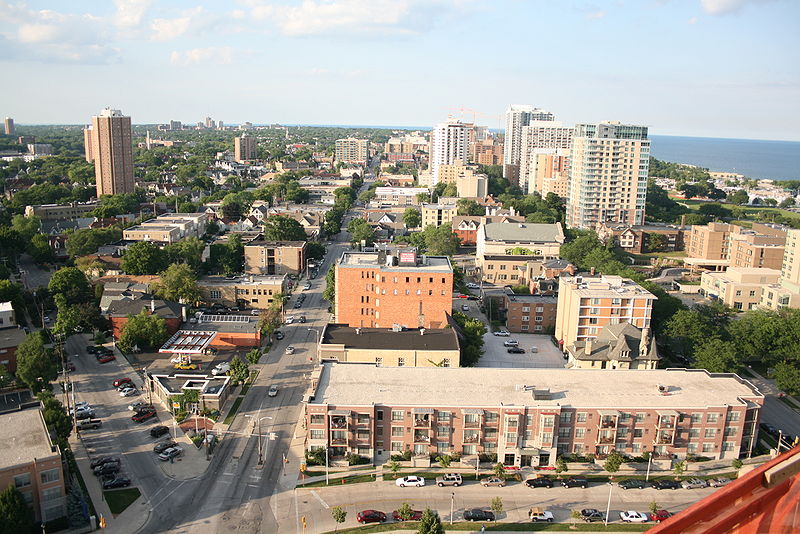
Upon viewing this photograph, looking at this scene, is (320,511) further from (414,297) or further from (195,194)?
(195,194)

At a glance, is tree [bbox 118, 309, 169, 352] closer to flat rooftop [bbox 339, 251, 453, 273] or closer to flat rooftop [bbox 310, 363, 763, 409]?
flat rooftop [bbox 339, 251, 453, 273]

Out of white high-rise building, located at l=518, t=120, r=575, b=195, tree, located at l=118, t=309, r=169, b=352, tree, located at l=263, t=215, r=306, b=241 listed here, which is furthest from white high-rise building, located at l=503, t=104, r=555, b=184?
tree, located at l=118, t=309, r=169, b=352

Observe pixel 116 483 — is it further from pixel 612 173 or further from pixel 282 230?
pixel 612 173

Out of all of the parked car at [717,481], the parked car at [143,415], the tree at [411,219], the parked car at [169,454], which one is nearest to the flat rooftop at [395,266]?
the parked car at [143,415]

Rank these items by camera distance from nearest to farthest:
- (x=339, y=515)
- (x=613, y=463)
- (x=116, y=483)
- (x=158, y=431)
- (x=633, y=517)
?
(x=339, y=515)
(x=633, y=517)
(x=116, y=483)
(x=613, y=463)
(x=158, y=431)

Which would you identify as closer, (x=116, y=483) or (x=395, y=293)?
(x=116, y=483)

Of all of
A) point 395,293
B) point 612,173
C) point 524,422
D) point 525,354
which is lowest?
point 525,354

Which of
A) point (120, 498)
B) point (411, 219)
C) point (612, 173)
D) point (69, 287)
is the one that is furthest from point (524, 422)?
point (411, 219)

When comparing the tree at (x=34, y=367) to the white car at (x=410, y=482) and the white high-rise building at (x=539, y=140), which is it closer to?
the white car at (x=410, y=482)
